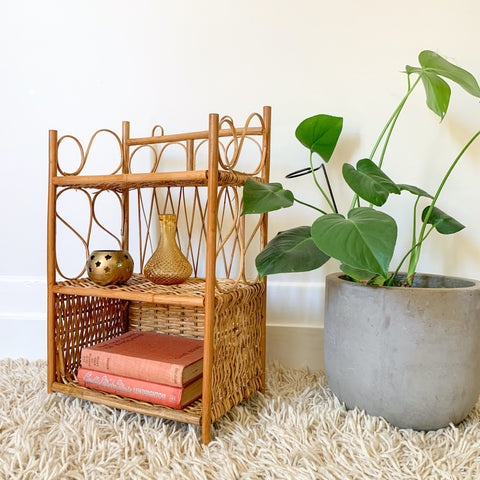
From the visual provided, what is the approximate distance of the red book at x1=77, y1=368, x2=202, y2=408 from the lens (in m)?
0.82

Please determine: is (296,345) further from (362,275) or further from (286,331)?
(362,275)

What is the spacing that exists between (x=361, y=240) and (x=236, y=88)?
2.54ft

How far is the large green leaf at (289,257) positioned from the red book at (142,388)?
0.31 m

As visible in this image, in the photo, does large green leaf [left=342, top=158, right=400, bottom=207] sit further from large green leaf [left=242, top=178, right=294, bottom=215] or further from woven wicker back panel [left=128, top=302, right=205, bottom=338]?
woven wicker back panel [left=128, top=302, right=205, bottom=338]

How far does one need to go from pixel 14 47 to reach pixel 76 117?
334 millimetres

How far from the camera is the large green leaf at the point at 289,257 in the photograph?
0.79 metres

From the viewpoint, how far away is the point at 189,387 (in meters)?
0.85

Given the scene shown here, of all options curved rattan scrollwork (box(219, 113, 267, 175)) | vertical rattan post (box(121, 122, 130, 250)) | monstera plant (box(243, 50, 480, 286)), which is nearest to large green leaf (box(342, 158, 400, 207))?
monstera plant (box(243, 50, 480, 286))

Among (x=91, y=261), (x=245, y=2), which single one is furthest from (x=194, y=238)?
(x=245, y=2)

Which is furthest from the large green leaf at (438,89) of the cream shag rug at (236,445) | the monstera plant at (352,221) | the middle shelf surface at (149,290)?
the cream shag rug at (236,445)

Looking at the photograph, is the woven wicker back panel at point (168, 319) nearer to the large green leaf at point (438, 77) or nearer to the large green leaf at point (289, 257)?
the large green leaf at point (289, 257)

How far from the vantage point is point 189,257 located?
1276 millimetres

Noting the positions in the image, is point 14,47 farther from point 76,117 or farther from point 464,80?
point 464,80

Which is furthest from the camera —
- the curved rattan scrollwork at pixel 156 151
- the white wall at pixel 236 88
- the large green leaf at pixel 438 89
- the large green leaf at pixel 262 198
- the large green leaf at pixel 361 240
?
the curved rattan scrollwork at pixel 156 151
